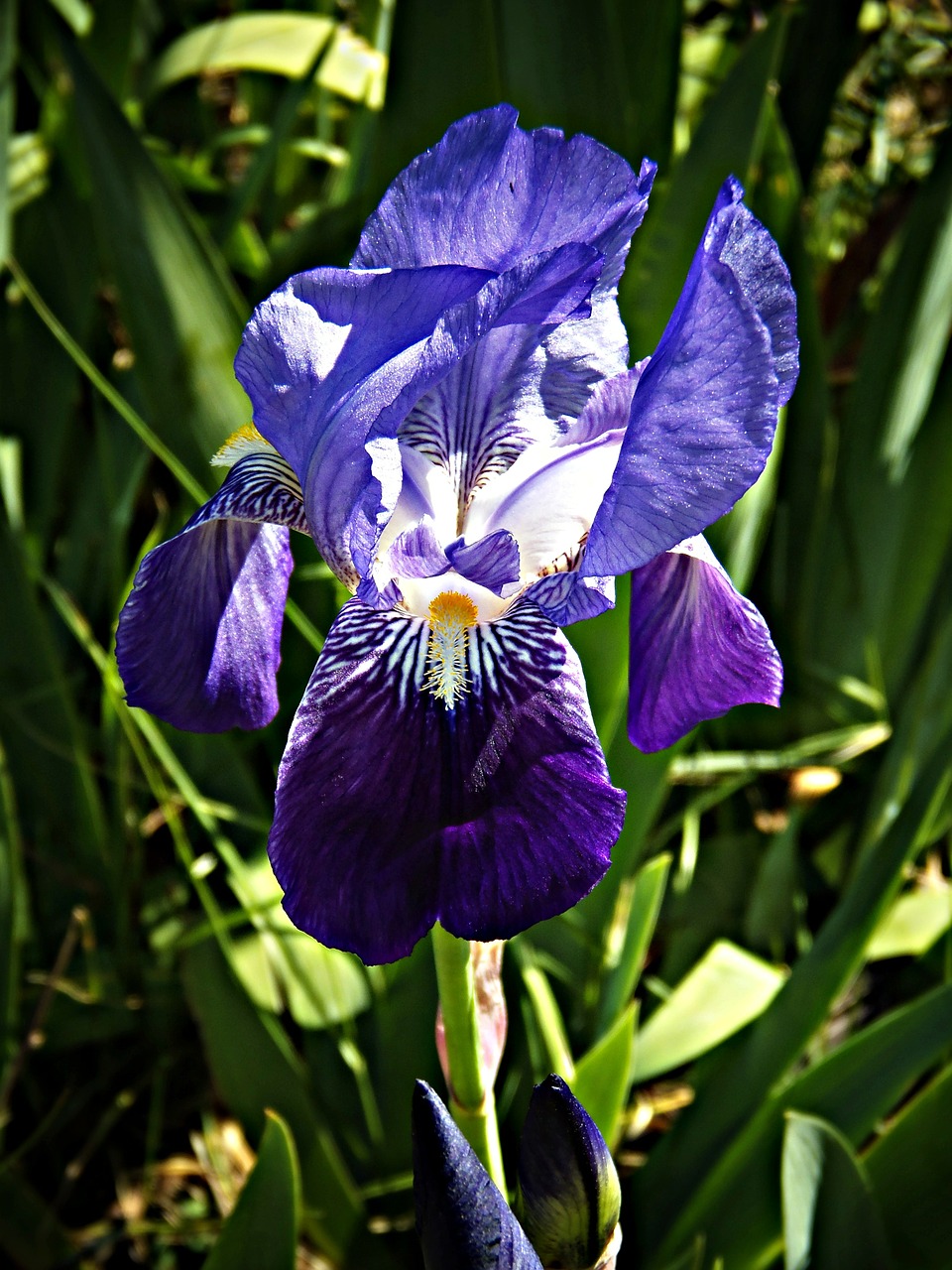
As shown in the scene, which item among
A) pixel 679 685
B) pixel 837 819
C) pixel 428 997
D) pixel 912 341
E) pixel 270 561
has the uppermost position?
pixel 270 561

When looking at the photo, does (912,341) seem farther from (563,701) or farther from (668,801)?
(563,701)

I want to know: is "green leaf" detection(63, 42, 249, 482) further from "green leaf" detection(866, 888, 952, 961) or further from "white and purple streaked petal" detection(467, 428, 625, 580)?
"green leaf" detection(866, 888, 952, 961)

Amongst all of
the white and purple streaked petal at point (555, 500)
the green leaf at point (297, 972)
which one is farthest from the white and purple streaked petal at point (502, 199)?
the green leaf at point (297, 972)

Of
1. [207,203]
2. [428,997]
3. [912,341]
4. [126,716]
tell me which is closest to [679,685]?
[428,997]

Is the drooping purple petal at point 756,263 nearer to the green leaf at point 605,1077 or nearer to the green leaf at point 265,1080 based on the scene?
the green leaf at point 605,1077

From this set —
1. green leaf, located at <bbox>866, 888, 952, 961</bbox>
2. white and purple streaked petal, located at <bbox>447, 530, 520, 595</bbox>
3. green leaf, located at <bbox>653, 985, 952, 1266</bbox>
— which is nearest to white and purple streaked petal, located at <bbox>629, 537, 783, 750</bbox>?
white and purple streaked petal, located at <bbox>447, 530, 520, 595</bbox>

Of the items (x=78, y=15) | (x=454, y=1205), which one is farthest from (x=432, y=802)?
(x=78, y=15)
